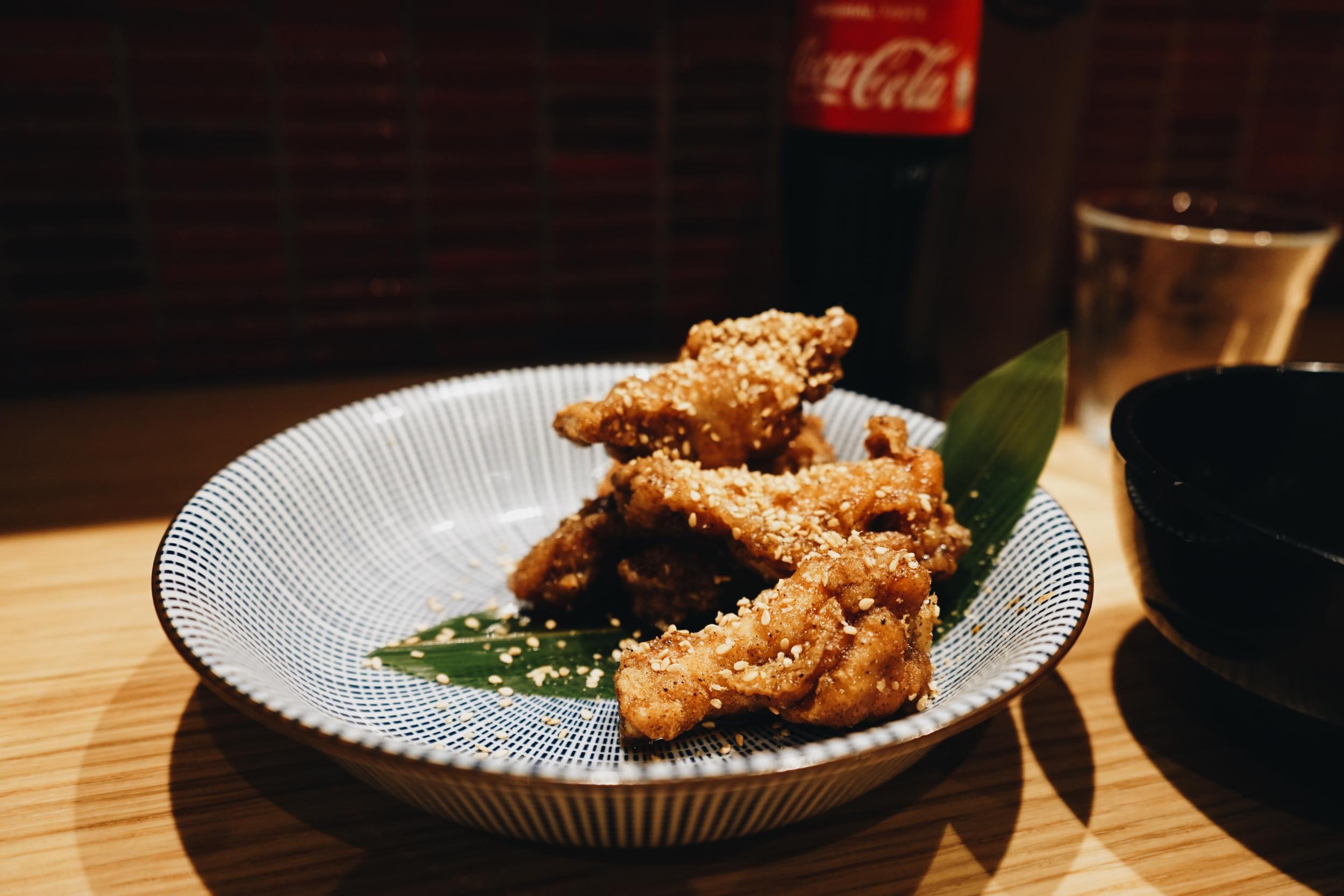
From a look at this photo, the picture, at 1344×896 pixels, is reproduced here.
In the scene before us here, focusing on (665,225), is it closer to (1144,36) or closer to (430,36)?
(430,36)

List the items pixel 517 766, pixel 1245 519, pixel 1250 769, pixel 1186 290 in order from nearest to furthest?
pixel 517 766, pixel 1245 519, pixel 1250 769, pixel 1186 290

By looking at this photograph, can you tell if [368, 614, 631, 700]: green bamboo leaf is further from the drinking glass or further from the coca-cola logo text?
the drinking glass

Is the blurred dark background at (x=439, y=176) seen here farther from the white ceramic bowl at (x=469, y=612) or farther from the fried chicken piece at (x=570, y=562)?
the fried chicken piece at (x=570, y=562)

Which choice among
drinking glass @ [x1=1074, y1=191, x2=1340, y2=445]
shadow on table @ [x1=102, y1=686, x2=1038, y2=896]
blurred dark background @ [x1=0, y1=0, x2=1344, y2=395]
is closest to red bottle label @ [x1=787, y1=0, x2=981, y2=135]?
blurred dark background @ [x1=0, y1=0, x2=1344, y2=395]

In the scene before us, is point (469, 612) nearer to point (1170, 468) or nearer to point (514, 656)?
point (514, 656)

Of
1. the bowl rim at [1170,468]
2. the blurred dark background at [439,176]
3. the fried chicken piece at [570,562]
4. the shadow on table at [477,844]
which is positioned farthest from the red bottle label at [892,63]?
the shadow on table at [477,844]

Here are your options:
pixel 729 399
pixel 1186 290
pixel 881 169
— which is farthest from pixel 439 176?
pixel 1186 290

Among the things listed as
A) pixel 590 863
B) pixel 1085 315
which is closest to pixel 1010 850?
pixel 590 863
